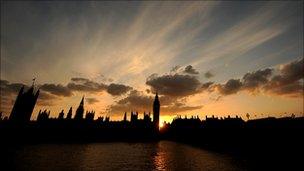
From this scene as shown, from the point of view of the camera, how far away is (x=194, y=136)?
174 meters

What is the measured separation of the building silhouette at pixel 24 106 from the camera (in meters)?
160

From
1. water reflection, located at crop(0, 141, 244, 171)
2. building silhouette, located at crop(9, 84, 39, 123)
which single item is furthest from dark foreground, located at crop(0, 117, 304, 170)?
building silhouette, located at crop(9, 84, 39, 123)

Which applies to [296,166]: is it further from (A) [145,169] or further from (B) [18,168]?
(B) [18,168]

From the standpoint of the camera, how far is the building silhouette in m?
160

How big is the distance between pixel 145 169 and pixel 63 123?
162692 mm

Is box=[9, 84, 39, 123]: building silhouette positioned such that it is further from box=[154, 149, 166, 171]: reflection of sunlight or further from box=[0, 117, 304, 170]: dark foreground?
box=[154, 149, 166, 171]: reflection of sunlight

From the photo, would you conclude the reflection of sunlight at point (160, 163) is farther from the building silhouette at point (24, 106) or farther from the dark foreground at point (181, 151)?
the building silhouette at point (24, 106)

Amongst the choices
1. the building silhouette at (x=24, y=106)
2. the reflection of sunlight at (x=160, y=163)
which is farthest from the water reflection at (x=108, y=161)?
the building silhouette at (x=24, y=106)

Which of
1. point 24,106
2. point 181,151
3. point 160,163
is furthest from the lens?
point 24,106

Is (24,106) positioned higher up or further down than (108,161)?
higher up

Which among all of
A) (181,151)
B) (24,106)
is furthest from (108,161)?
(24,106)

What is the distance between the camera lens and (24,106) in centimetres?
16938

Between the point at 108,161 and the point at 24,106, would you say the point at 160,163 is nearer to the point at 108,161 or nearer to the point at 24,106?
the point at 108,161

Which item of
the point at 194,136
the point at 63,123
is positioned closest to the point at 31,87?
the point at 63,123
